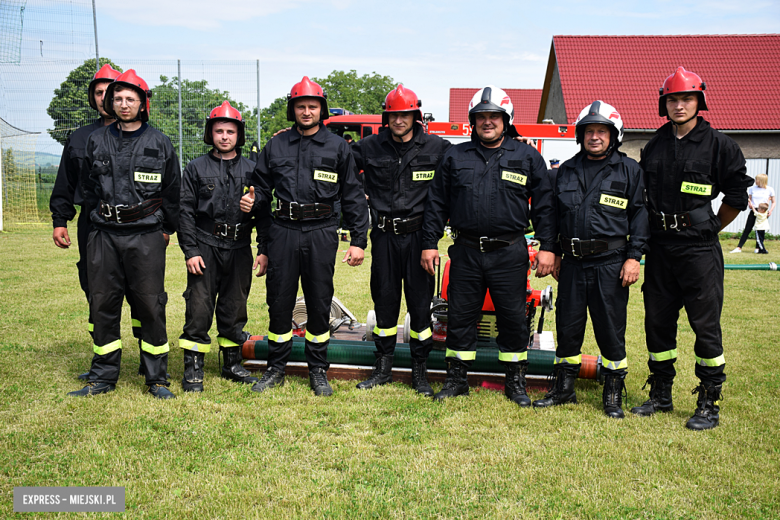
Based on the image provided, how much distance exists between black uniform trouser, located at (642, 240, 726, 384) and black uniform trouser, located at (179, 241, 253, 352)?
3360 millimetres

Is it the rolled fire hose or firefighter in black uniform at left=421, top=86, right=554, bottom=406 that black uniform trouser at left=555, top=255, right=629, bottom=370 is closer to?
firefighter in black uniform at left=421, top=86, right=554, bottom=406

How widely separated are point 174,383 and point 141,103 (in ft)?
7.81

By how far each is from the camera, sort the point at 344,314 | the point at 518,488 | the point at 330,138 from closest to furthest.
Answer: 1. the point at 518,488
2. the point at 330,138
3. the point at 344,314

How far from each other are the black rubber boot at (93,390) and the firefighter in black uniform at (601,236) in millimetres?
3483

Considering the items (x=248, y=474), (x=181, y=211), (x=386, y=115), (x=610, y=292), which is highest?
(x=386, y=115)

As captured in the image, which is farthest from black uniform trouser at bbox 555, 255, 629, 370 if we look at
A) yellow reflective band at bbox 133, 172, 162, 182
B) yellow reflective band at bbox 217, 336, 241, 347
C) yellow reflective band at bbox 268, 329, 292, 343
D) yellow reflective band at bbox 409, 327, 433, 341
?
yellow reflective band at bbox 133, 172, 162, 182

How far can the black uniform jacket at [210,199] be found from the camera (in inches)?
191

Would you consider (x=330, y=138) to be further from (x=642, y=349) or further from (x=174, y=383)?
(x=642, y=349)

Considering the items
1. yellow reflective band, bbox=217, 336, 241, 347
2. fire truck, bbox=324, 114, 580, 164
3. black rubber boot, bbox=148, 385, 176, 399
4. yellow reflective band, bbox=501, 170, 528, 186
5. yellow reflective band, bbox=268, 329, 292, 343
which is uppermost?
fire truck, bbox=324, 114, 580, 164

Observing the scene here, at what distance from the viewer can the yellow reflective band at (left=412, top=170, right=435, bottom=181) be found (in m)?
5.00

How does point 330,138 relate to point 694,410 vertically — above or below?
above

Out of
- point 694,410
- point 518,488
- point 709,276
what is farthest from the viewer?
point 694,410

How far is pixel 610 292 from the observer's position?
4.45 m

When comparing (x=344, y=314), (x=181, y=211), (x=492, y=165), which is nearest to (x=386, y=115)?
(x=492, y=165)
